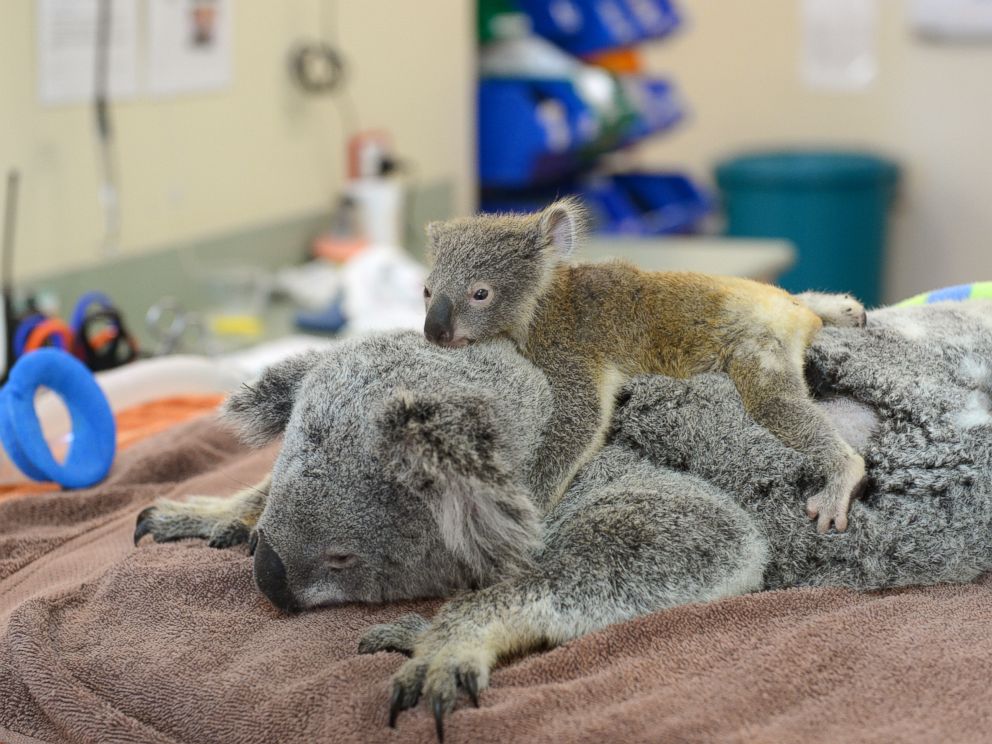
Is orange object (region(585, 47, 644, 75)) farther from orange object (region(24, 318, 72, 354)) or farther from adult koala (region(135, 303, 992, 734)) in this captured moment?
adult koala (region(135, 303, 992, 734))

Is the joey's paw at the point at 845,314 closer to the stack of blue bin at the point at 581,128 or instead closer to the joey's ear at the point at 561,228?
the joey's ear at the point at 561,228

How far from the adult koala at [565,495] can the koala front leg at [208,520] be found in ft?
0.49

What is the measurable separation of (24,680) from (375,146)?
8.24 feet

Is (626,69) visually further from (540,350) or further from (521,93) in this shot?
(540,350)

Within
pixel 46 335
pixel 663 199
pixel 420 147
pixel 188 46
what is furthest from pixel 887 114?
pixel 46 335

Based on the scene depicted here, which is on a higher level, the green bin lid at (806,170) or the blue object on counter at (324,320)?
the green bin lid at (806,170)

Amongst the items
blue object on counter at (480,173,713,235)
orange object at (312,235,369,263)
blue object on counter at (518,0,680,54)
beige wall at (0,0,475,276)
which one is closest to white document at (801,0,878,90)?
blue object on counter at (480,173,713,235)

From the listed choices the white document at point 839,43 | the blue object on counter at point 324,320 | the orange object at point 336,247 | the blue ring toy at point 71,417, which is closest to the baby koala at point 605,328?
the blue ring toy at point 71,417

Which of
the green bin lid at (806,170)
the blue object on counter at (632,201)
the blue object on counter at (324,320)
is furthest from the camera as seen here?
the green bin lid at (806,170)

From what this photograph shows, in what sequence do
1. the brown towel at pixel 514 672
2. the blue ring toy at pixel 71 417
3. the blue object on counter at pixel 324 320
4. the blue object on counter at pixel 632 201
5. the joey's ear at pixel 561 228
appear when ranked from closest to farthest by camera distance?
1. the brown towel at pixel 514 672
2. the joey's ear at pixel 561 228
3. the blue ring toy at pixel 71 417
4. the blue object on counter at pixel 324 320
5. the blue object on counter at pixel 632 201

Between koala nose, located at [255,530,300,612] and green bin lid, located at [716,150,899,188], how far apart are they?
396cm

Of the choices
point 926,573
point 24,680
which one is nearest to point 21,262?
point 24,680

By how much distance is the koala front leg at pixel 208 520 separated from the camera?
1.27 meters

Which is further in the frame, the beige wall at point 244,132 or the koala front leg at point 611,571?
the beige wall at point 244,132
